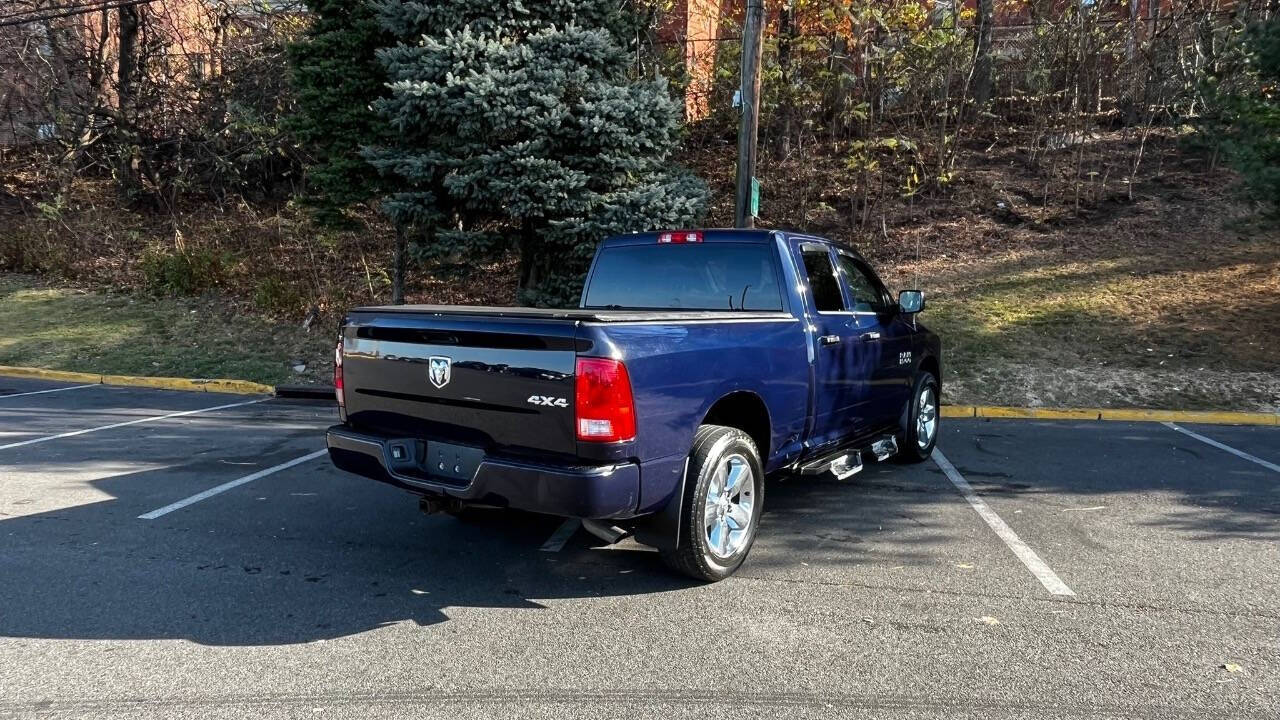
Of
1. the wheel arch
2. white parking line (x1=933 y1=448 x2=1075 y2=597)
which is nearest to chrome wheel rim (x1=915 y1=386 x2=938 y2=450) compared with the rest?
white parking line (x1=933 y1=448 x2=1075 y2=597)

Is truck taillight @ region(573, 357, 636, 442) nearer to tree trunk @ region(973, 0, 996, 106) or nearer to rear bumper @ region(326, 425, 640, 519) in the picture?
rear bumper @ region(326, 425, 640, 519)

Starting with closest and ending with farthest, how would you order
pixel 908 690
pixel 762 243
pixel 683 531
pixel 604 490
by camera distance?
pixel 908 690 → pixel 604 490 → pixel 683 531 → pixel 762 243

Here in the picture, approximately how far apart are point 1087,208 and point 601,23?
34.9 ft

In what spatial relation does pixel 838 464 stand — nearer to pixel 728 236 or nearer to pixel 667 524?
pixel 728 236

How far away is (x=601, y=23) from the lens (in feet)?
42.0

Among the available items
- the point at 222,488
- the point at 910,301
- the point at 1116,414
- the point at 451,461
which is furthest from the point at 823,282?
the point at 1116,414

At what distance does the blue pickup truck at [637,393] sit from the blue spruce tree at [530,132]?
6.01m

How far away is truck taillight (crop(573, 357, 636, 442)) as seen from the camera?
3.84m

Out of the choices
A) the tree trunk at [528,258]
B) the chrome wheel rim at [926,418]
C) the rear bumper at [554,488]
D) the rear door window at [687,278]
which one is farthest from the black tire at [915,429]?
the tree trunk at [528,258]

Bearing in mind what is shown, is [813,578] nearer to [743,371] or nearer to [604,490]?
[743,371]

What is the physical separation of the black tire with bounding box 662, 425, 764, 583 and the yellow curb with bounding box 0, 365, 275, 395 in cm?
942

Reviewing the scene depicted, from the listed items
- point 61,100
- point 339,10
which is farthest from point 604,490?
point 61,100

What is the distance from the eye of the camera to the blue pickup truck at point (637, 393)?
12.8 ft

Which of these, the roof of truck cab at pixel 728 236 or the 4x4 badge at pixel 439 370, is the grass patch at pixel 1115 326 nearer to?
the roof of truck cab at pixel 728 236
